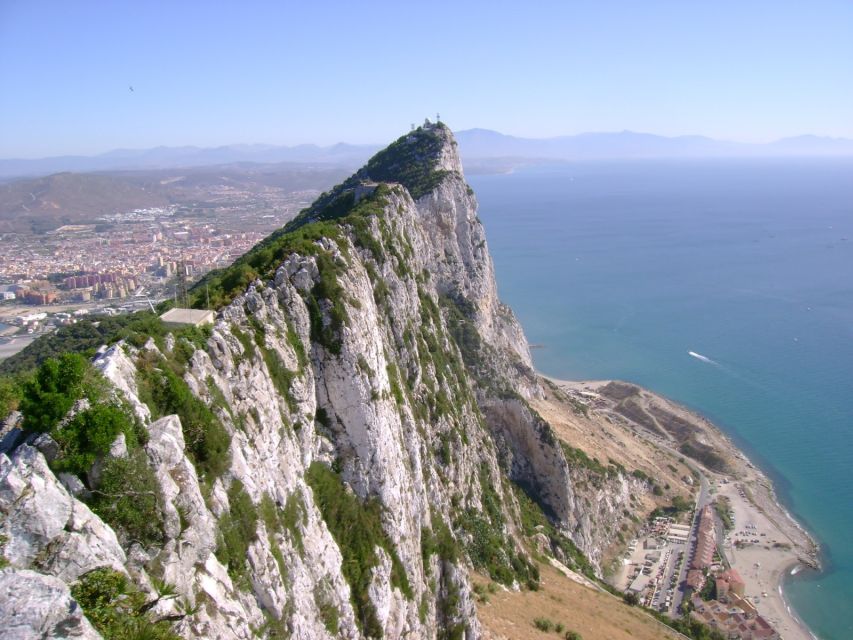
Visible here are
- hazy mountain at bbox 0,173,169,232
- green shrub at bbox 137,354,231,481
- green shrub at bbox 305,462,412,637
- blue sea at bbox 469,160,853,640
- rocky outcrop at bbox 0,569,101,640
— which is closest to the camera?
rocky outcrop at bbox 0,569,101,640

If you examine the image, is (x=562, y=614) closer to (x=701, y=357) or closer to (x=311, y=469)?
(x=311, y=469)

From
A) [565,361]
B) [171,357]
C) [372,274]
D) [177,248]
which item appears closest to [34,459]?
[171,357]

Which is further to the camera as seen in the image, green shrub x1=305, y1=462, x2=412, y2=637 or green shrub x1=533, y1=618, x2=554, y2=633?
green shrub x1=533, y1=618, x2=554, y2=633

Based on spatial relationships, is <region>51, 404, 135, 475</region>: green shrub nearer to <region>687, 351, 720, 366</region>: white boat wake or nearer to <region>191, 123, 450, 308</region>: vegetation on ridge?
<region>191, 123, 450, 308</region>: vegetation on ridge

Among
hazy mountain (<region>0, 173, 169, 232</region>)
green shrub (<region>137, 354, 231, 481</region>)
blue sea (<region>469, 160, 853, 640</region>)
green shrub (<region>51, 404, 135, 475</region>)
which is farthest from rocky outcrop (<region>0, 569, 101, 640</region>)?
hazy mountain (<region>0, 173, 169, 232</region>)

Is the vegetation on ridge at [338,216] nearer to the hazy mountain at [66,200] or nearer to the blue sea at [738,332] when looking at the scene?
the blue sea at [738,332]
